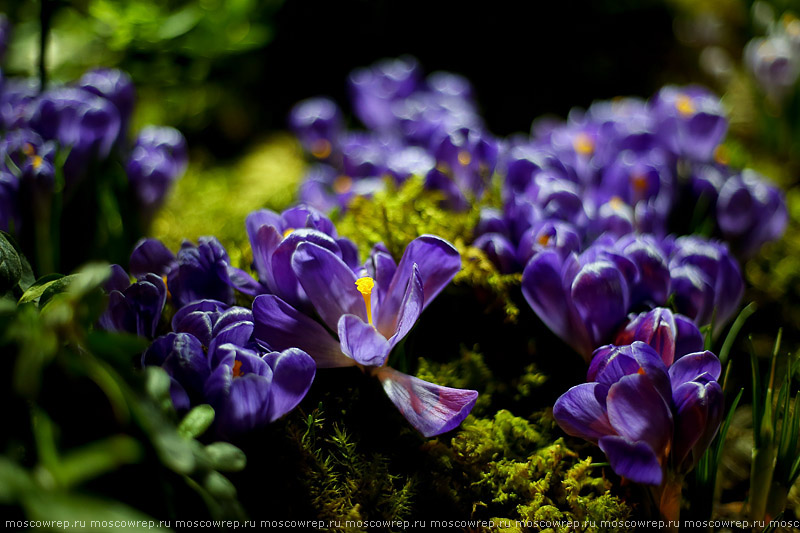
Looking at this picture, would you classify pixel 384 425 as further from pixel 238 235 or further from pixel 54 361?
pixel 238 235

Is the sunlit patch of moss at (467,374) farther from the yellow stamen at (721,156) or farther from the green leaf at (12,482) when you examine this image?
the yellow stamen at (721,156)

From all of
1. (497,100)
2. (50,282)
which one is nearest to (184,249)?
(50,282)

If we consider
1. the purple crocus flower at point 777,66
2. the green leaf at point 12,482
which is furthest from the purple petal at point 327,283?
the purple crocus flower at point 777,66

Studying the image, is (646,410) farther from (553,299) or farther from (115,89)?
(115,89)

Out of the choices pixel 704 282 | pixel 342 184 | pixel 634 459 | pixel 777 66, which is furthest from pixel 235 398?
pixel 777 66

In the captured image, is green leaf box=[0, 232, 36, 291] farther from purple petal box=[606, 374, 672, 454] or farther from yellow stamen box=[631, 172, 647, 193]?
yellow stamen box=[631, 172, 647, 193]
